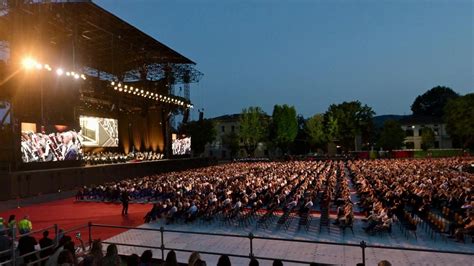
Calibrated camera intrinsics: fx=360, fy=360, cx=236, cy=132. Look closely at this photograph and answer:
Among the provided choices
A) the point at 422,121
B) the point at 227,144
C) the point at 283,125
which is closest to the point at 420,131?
the point at 422,121

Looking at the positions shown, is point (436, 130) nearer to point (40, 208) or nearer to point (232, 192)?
point (232, 192)

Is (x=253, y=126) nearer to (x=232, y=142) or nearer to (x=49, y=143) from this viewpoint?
(x=232, y=142)

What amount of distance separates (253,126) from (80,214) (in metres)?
57.1

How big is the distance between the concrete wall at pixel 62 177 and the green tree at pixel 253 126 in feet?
119

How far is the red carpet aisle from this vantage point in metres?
17.0

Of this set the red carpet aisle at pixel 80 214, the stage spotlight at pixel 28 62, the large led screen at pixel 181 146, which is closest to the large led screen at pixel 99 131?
the large led screen at pixel 181 146

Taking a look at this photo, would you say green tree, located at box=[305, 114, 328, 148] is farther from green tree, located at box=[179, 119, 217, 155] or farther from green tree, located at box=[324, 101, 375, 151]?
green tree, located at box=[179, 119, 217, 155]

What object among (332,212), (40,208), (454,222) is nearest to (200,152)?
(40,208)

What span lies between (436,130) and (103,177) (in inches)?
3098

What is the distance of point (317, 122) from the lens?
7806cm

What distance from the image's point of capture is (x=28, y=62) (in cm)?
2381

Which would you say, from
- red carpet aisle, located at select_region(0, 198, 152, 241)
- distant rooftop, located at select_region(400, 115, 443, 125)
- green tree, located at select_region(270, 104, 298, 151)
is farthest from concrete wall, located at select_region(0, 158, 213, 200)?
distant rooftop, located at select_region(400, 115, 443, 125)

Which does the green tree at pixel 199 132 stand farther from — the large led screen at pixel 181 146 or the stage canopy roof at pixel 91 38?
the stage canopy roof at pixel 91 38

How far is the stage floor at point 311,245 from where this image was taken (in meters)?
10.5
